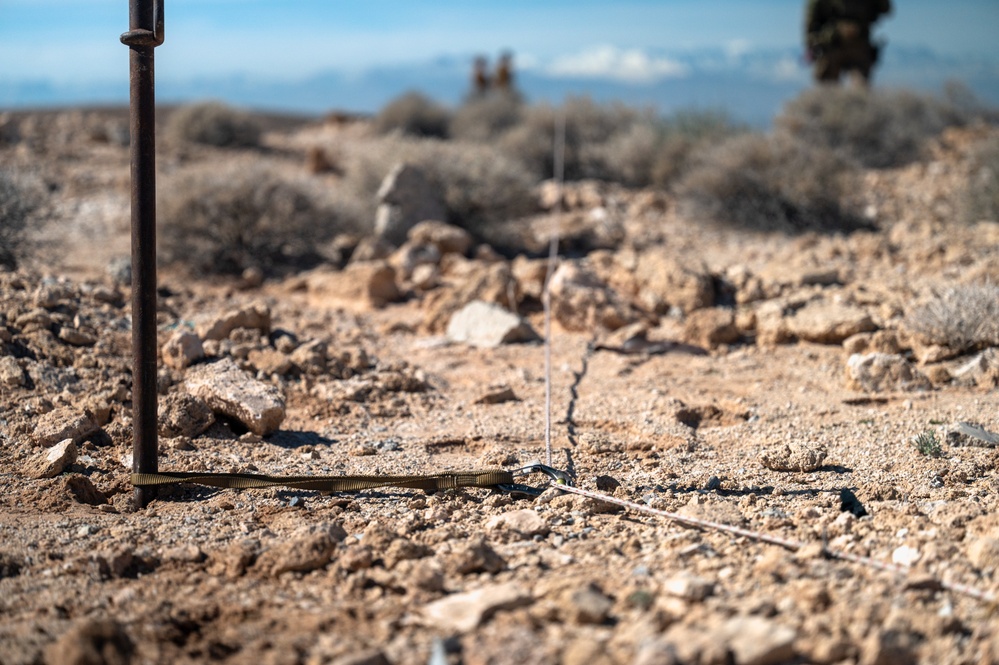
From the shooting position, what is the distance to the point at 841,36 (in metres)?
16.7

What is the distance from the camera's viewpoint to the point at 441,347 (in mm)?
6328

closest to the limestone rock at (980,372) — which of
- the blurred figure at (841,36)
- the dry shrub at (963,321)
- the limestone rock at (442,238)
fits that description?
the dry shrub at (963,321)

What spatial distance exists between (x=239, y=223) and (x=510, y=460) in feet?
18.0

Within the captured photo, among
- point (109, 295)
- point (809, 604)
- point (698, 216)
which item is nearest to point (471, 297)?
point (109, 295)

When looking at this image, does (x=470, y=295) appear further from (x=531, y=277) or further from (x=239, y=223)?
(x=239, y=223)

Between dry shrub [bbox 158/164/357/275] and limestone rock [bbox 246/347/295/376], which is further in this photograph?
dry shrub [bbox 158/164/357/275]

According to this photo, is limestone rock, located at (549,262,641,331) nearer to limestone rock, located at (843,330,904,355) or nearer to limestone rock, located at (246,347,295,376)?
limestone rock, located at (843,330,904,355)

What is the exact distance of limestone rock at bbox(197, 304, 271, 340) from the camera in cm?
559

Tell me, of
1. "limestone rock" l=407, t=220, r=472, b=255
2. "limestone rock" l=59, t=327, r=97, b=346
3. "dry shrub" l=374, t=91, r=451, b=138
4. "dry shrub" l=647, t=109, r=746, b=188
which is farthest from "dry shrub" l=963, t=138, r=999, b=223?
"dry shrub" l=374, t=91, r=451, b=138

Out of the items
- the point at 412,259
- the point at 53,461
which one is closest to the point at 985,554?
the point at 53,461

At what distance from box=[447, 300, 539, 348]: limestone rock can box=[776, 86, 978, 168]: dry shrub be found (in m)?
7.63

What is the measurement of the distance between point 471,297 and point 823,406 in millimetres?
2929

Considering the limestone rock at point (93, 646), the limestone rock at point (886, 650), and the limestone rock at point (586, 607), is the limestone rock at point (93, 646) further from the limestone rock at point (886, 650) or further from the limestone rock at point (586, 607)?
the limestone rock at point (886, 650)

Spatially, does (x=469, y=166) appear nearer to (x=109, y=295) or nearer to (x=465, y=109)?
(x=109, y=295)
